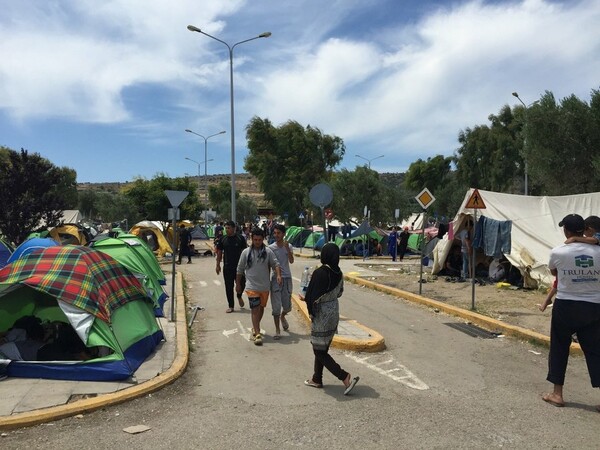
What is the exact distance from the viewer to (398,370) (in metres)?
6.34

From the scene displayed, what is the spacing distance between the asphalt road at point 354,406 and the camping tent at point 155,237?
20.7 metres

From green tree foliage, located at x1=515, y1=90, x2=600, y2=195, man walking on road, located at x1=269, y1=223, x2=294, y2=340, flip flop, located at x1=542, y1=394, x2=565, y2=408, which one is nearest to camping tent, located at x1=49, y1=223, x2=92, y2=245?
man walking on road, located at x1=269, y1=223, x2=294, y2=340

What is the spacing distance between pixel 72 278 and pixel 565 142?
83.1ft

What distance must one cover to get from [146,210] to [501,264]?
42.8 meters

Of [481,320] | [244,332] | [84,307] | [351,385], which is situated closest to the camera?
[351,385]

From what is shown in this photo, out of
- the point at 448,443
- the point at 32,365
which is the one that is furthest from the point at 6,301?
the point at 448,443

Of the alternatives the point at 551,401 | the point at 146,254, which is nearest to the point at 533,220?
the point at 146,254

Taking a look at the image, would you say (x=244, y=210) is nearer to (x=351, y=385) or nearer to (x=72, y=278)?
(x=72, y=278)

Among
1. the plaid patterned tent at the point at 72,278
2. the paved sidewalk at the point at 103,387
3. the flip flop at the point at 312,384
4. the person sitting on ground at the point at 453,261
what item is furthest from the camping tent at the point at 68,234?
the flip flop at the point at 312,384

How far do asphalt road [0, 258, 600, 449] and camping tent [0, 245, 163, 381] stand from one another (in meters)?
0.73

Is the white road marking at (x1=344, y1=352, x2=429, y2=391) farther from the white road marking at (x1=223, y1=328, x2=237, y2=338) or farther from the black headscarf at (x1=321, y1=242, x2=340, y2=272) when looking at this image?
the white road marking at (x1=223, y1=328, x2=237, y2=338)

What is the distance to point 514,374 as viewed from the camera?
20.5 feet

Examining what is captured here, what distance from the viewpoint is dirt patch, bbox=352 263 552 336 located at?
30.9 ft

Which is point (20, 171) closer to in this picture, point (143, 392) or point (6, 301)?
point (6, 301)
